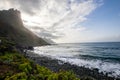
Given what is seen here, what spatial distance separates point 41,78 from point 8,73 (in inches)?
111

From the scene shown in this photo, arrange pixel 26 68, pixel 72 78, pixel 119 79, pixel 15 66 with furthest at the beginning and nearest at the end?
pixel 119 79, pixel 15 66, pixel 26 68, pixel 72 78

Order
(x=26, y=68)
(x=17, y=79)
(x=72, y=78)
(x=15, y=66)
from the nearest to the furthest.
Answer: (x=17, y=79), (x=72, y=78), (x=26, y=68), (x=15, y=66)

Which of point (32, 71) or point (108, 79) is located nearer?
point (32, 71)

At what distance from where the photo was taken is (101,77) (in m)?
23.7

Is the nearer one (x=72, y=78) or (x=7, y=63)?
(x=72, y=78)

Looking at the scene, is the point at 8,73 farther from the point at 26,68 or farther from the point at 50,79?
the point at 50,79

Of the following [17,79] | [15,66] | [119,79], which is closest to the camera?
[17,79]

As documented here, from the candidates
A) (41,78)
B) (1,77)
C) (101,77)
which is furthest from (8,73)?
(101,77)

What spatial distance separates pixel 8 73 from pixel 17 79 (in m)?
1.99

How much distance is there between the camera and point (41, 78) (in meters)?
12.8

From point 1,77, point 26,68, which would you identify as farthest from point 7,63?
point 1,77

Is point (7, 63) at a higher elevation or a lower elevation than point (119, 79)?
higher

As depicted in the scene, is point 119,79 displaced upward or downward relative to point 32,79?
downward

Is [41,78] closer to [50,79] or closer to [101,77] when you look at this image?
[50,79]
